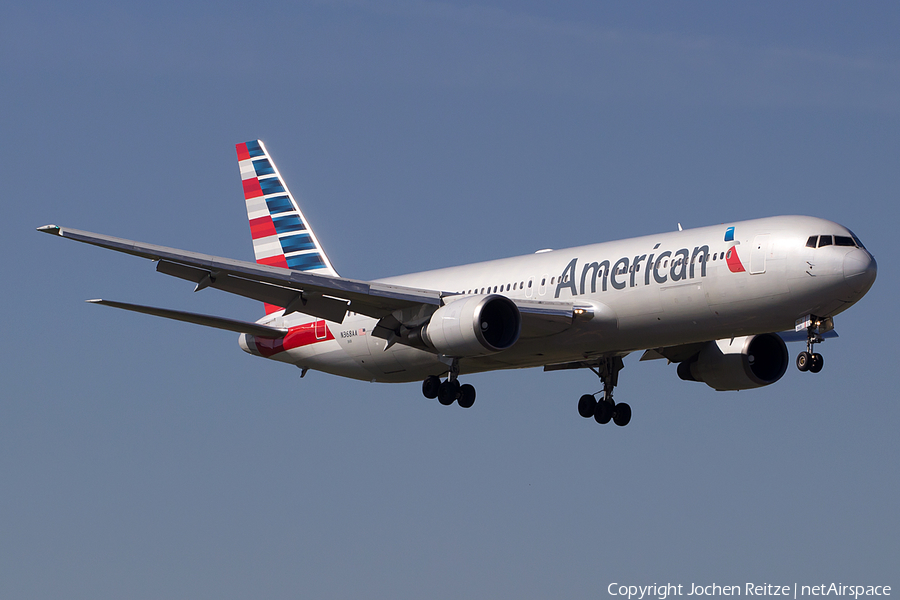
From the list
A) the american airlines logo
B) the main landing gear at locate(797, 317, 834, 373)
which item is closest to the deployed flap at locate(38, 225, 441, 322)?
the american airlines logo

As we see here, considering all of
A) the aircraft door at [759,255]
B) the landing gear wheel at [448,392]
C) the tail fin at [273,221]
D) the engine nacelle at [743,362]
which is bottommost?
the landing gear wheel at [448,392]

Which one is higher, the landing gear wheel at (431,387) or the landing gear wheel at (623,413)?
the landing gear wheel at (623,413)

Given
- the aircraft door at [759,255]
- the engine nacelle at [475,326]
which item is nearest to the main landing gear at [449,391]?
the engine nacelle at [475,326]

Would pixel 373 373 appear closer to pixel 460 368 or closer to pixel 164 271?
pixel 460 368

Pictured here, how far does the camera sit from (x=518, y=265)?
40031 millimetres

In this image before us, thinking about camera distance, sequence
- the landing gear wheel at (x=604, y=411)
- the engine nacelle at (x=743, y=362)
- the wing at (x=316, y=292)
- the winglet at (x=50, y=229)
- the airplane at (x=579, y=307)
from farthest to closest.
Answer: the landing gear wheel at (x=604, y=411) → the engine nacelle at (x=743, y=362) → the wing at (x=316, y=292) → the airplane at (x=579, y=307) → the winglet at (x=50, y=229)

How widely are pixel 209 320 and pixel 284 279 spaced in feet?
20.0

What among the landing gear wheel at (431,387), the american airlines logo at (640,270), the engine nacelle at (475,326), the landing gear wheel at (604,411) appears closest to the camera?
the american airlines logo at (640,270)

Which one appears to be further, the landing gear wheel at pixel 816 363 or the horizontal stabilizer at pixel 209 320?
the horizontal stabilizer at pixel 209 320

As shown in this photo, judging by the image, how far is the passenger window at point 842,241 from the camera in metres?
33.8

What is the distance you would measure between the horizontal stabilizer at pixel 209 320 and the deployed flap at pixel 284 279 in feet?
7.63

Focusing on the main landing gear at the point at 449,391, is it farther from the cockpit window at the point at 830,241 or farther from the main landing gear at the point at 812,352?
the cockpit window at the point at 830,241

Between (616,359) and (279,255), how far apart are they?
1415 cm

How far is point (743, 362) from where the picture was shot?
42156 millimetres
